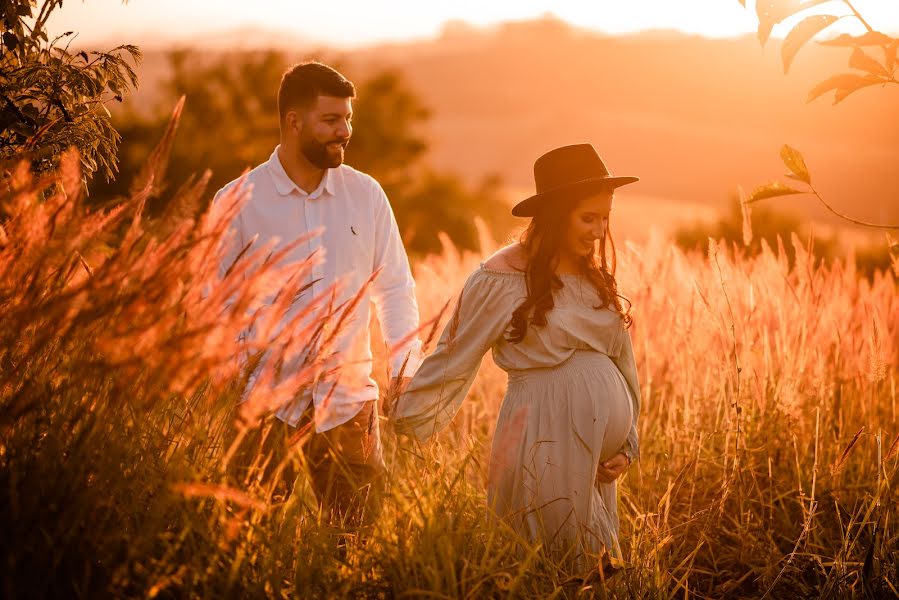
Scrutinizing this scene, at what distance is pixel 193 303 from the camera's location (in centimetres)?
215

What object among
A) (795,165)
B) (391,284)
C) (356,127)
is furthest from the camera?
(356,127)

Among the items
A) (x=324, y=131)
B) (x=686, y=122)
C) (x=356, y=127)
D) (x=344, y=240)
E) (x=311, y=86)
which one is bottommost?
(x=686, y=122)

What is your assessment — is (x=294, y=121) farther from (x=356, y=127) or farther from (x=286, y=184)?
(x=356, y=127)

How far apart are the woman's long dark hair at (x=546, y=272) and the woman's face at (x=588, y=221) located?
1.1 inches

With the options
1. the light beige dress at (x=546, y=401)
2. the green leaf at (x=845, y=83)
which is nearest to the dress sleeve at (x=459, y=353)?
the light beige dress at (x=546, y=401)

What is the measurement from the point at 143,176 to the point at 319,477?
60.1 inches

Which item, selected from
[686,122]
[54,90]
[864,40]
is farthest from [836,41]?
[686,122]

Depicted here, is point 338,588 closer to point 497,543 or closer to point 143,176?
point 497,543

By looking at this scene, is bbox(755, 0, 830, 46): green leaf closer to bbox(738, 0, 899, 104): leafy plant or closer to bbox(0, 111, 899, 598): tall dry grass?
bbox(738, 0, 899, 104): leafy plant

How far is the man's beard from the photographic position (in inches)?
132

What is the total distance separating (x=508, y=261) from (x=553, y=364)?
401 millimetres

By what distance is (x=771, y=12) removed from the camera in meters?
2.13

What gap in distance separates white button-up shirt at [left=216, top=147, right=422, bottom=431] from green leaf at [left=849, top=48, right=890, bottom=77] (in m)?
1.68

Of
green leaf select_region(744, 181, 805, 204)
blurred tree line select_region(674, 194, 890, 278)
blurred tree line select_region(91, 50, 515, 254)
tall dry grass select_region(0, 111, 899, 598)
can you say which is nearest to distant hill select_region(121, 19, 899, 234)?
blurred tree line select_region(91, 50, 515, 254)
